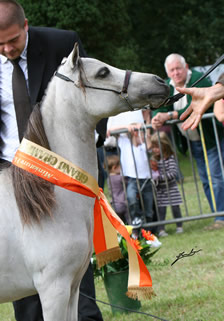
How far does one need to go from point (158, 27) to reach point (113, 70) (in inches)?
764

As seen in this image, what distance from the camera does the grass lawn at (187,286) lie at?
469 centimetres

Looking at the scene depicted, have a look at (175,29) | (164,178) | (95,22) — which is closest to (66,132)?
→ (164,178)

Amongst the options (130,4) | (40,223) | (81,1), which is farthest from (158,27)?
(40,223)

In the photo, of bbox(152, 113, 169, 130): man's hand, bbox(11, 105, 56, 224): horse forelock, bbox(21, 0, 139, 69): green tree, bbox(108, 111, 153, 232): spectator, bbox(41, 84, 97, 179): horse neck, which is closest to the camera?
bbox(11, 105, 56, 224): horse forelock

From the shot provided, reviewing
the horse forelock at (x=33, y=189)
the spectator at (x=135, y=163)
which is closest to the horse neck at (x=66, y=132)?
the horse forelock at (x=33, y=189)

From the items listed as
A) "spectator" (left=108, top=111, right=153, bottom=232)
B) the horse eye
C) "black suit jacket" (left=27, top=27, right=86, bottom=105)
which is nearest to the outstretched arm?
the horse eye

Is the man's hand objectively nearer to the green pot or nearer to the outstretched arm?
the green pot

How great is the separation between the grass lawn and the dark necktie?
2167mm

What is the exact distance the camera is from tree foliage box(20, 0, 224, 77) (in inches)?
673

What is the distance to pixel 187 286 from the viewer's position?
17.8 ft

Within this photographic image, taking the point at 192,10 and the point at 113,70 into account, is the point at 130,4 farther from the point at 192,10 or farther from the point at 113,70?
the point at 113,70

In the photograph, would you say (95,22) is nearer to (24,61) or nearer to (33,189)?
(24,61)

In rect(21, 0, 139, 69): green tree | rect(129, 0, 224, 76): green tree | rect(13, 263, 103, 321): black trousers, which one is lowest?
rect(13, 263, 103, 321): black trousers

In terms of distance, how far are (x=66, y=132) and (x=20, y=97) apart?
2.20ft
